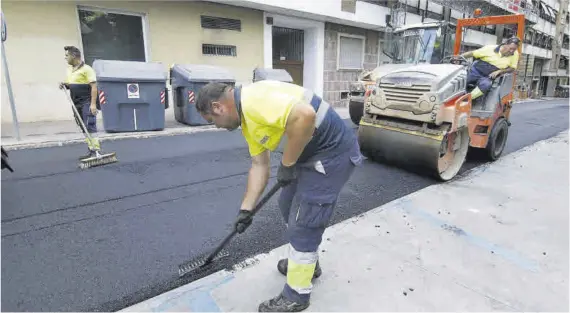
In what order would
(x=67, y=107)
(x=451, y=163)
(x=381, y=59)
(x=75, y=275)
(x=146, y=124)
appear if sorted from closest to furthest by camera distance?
1. (x=75, y=275)
2. (x=451, y=163)
3. (x=146, y=124)
4. (x=67, y=107)
5. (x=381, y=59)

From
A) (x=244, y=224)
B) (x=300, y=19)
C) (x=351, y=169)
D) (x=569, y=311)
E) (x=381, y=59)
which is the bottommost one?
(x=569, y=311)

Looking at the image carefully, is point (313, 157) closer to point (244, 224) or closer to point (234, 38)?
point (244, 224)

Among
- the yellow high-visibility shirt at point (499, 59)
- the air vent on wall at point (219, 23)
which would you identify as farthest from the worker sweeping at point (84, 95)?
A: the yellow high-visibility shirt at point (499, 59)

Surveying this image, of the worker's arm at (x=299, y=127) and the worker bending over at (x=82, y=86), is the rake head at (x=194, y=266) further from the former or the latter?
the worker bending over at (x=82, y=86)

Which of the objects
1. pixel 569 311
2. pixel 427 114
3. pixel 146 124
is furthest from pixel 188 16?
pixel 569 311

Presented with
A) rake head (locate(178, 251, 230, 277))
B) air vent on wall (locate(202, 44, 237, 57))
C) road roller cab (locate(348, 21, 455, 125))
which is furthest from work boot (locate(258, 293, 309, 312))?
air vent on wall (locate(202, 44, 237, 57))

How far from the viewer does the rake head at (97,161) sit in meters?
4.73

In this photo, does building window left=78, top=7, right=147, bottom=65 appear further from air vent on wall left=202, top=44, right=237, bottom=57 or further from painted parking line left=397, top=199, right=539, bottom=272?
painted parking line left=397, top=199, right=539, bottom=272

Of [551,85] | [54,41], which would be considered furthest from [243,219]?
[551,85]

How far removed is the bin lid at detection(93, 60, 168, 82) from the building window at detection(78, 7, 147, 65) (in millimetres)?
2119

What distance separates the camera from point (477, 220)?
131 inches

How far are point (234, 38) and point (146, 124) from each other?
15.4 feet

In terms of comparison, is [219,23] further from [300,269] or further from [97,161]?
[300,269]

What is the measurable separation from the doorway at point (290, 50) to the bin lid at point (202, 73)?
5.25 metres
